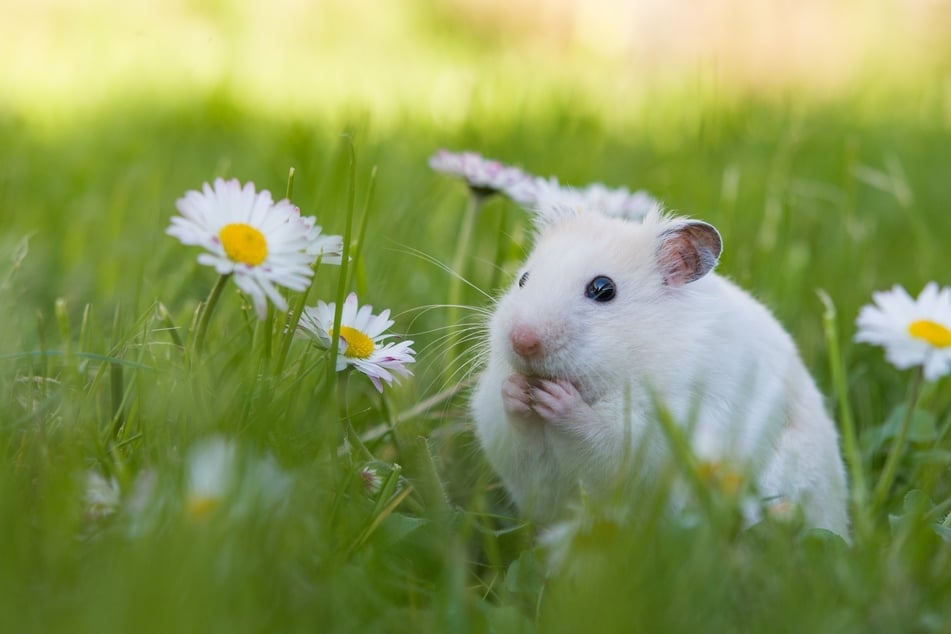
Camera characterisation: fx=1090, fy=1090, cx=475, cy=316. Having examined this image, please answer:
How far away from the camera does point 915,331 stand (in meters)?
2.42

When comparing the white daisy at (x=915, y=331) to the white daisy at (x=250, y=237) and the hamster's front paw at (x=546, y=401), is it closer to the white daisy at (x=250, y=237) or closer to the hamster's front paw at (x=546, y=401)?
the hamster's front paw at (x=546, y=401)

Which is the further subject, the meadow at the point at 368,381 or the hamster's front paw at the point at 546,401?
the hamster's front paw at the point at 546,401

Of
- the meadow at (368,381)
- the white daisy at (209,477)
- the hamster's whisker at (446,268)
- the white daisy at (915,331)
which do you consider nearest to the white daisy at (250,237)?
the meadow at (368,381)

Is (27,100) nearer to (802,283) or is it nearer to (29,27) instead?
(29,27)

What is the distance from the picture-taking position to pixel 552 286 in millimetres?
2479

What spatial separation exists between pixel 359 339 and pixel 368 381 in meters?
0.50

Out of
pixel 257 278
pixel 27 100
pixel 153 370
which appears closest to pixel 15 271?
pixel 153 370

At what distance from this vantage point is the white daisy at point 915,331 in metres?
2.35

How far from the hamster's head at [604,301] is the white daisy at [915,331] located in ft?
1.29

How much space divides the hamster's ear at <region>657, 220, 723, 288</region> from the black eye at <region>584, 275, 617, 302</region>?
0.14 meters

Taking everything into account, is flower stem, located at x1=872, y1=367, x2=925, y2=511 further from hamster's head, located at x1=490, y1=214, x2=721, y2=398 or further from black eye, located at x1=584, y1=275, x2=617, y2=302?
black eye, located at x1=584, y1=275, x2=617, y2=302

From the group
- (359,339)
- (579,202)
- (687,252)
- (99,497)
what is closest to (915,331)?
(687,252)

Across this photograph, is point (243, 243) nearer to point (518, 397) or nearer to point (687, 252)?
point (518, 397)

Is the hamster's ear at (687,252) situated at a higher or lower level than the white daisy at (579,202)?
lower
